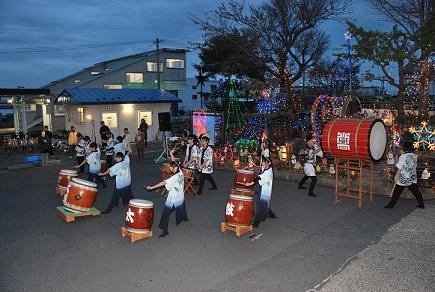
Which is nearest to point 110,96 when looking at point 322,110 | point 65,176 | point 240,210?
point 65,176

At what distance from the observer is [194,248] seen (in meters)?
→ 8.23

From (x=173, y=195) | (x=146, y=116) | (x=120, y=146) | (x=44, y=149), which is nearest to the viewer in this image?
(x=173, y=195)

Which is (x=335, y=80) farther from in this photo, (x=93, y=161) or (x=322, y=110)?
(x=93, y=161)

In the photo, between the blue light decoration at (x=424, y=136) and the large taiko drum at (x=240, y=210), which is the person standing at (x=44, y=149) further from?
the blue light decoration at (x=424, y=136)

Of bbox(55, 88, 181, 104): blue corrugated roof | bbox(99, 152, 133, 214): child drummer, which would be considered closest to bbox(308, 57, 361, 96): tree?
bbox(55, 88, 181, 104): blue corrugated roof

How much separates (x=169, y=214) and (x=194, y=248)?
110 centimetres

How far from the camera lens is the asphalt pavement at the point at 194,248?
6.78 metres

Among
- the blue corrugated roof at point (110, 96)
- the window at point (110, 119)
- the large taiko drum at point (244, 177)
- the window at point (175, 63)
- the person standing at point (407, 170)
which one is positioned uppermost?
the window at point (175, 63)

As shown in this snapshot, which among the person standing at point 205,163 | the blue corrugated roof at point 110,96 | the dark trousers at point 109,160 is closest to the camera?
the person standing at point 205,163

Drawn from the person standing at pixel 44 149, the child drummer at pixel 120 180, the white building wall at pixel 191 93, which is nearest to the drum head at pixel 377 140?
the child drummer at pixel 120 180

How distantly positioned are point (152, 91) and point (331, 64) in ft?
61.3

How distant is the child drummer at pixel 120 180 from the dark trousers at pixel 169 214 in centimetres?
215

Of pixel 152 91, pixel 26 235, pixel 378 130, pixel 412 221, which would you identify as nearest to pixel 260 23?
pixel 152 91

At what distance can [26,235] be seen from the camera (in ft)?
30.2
